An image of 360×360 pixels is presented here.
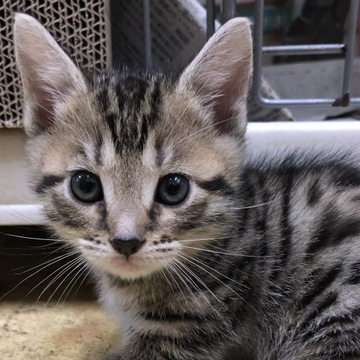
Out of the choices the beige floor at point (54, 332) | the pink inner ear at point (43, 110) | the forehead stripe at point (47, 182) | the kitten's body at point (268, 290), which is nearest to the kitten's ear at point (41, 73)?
the pink inner ear at point (43, 110)

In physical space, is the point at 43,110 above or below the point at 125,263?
above

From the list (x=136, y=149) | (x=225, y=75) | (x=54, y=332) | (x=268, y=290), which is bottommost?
(x=54, y=332)

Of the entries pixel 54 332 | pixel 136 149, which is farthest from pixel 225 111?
pixel 54 332

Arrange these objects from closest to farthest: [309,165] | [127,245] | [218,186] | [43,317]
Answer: [127,245], [218,186], [309,165], [43,317]

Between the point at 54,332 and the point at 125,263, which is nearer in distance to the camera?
the point at 125,263

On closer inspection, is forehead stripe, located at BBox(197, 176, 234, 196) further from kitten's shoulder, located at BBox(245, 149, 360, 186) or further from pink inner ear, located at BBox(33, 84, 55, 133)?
pink inner ear, located at BBox(33, 84, 55, 133)

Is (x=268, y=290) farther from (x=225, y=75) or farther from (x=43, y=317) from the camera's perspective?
(x=43, y=317)
